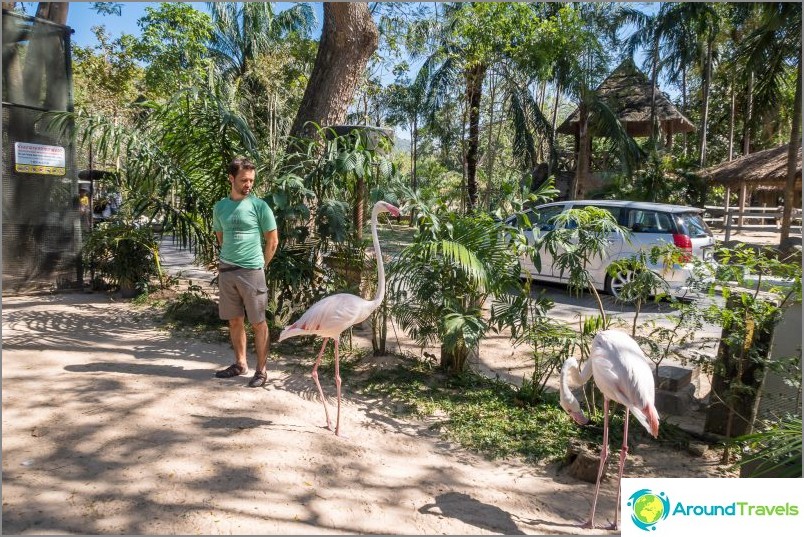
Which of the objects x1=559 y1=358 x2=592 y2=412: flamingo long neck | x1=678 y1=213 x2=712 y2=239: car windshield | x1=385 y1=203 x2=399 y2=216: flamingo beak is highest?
x1=678 y1=213 x2=712 y2=239: car windshield

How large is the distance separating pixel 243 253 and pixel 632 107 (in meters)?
19.5

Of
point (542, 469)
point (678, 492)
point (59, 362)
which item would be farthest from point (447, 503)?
point (59, 362)

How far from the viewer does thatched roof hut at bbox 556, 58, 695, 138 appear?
65.1ft

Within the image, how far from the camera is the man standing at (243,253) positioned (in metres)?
4.47

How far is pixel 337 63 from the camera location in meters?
7.15

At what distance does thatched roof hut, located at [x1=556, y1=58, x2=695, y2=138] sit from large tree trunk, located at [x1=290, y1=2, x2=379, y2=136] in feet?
45.8

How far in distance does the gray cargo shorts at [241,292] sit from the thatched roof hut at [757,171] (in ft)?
53.5

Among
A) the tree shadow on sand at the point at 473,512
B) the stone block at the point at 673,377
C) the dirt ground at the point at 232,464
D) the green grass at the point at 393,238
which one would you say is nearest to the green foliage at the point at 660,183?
the stone block at the point at 673,377

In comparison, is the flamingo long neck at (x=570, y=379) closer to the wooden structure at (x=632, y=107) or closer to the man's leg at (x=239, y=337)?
the man's leg at (x=239, y=337)

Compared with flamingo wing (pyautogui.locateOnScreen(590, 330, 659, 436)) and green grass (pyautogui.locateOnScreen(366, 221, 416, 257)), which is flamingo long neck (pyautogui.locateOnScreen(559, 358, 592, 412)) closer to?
flamingo wing (pyautogui.locateOnScreen(590, 330, 659, 436))

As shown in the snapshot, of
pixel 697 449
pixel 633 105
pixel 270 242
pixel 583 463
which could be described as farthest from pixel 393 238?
pixel 633 105

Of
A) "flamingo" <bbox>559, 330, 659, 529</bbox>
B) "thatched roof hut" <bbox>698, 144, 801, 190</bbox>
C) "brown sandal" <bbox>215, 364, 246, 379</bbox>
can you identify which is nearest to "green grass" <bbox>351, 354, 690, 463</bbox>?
"flamingo" <bbox>559, 330, 659, 529</bbox>

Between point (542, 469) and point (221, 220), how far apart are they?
125 inches

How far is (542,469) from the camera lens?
3.86 meters
